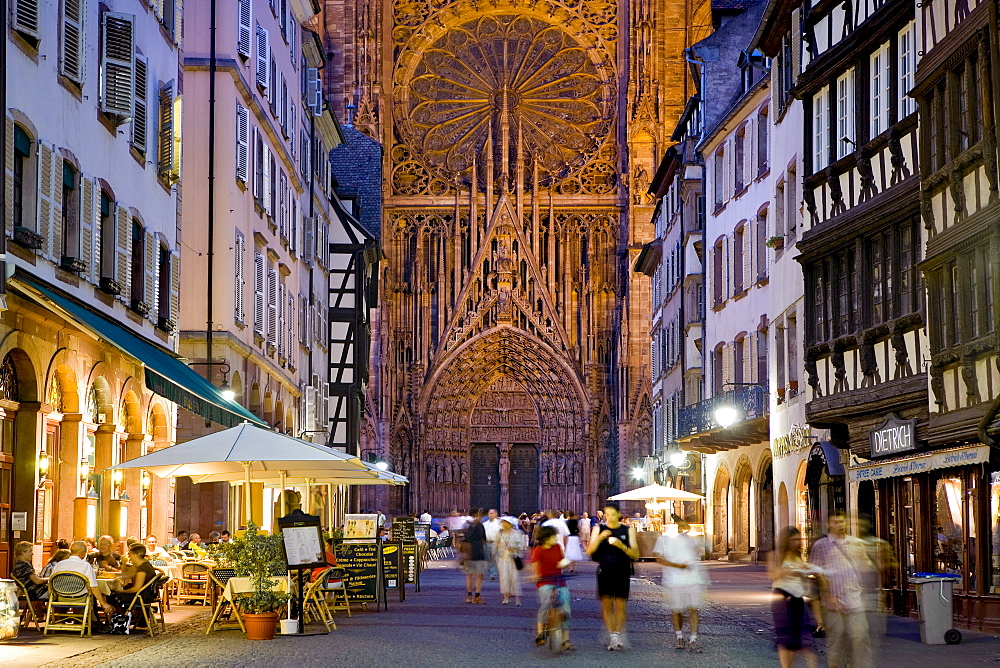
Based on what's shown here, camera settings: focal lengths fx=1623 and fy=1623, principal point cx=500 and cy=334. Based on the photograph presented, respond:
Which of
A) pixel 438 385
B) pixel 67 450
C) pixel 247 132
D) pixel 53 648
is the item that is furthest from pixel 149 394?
pixel 438 385

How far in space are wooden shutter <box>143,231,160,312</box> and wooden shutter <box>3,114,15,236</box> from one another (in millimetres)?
6349

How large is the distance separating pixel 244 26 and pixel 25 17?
1271 centimetres

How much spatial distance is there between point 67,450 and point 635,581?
15.8 m

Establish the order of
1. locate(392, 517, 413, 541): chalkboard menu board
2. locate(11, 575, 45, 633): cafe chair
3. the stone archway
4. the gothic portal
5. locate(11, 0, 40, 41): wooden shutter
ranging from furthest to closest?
the gothic portal → the stone archway → locate(392, 517, 413, 541): chalkboard menu board → locate(11, 0, 40, 41): wooden shutter → locate(11, 575, 45, 633): cafe chair

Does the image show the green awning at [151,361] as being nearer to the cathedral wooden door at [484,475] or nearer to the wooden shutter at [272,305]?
the wooden shutter at [272,305]

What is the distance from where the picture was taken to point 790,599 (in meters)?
12.3

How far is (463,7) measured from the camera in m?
65.8

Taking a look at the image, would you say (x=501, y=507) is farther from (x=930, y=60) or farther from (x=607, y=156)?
(x=930, y=60)

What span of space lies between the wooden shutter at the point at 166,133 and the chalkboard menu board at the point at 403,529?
887cm

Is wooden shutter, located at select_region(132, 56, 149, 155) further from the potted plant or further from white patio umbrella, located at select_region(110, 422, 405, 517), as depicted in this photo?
the potted plant

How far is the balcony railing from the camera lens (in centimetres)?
3347

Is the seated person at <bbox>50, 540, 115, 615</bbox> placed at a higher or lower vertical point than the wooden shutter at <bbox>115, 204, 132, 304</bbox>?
lower

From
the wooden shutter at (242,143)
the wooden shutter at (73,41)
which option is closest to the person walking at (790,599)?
the wooden shutter at (73,41)

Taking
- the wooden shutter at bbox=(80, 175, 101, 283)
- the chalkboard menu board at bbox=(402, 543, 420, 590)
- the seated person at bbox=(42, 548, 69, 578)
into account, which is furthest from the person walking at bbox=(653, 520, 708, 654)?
the chalkboard menu board at bbox=(402, 543, 420, 590)
